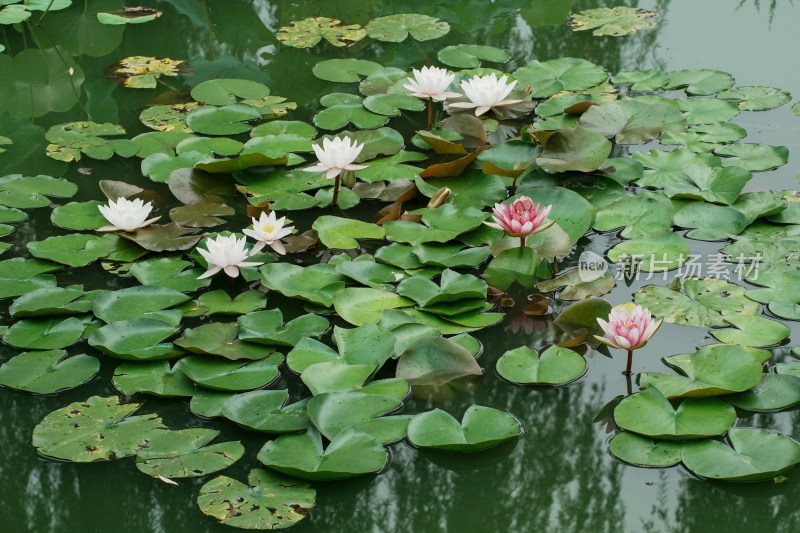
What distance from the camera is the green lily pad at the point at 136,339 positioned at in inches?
90.2

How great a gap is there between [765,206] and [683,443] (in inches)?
45.8

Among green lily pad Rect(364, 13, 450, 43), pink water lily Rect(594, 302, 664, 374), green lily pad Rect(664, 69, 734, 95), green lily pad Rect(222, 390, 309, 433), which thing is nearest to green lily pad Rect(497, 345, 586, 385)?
pink water lily Rect(594, 302, 664, 374)

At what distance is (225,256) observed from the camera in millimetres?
2518

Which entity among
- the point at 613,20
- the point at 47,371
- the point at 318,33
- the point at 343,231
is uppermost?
the point at 613,20

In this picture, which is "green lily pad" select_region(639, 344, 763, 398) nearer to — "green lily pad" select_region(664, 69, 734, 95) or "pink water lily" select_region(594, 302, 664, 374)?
"pink water lily" select_region(594, 302, 664, 374)

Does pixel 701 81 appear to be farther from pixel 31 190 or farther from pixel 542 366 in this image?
pixel 31 190

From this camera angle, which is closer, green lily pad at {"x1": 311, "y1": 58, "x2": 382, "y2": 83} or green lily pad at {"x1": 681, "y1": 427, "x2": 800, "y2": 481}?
green lily pad at {"x1": 681, "y1": 427, "x2": 800, "y2": 481}

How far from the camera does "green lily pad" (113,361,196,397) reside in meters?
2.20

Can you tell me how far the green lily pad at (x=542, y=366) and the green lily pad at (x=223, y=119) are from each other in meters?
1.75

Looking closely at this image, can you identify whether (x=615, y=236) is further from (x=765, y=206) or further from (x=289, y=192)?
(x=289, y=192)

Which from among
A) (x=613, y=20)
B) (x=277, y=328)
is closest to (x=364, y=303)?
(x=277, y=328)

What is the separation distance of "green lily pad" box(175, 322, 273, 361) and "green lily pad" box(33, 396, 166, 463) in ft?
0.71

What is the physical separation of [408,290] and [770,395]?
1.01 meters

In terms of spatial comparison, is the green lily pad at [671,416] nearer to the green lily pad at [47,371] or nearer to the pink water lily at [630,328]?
the pink water lily at [630,328]
